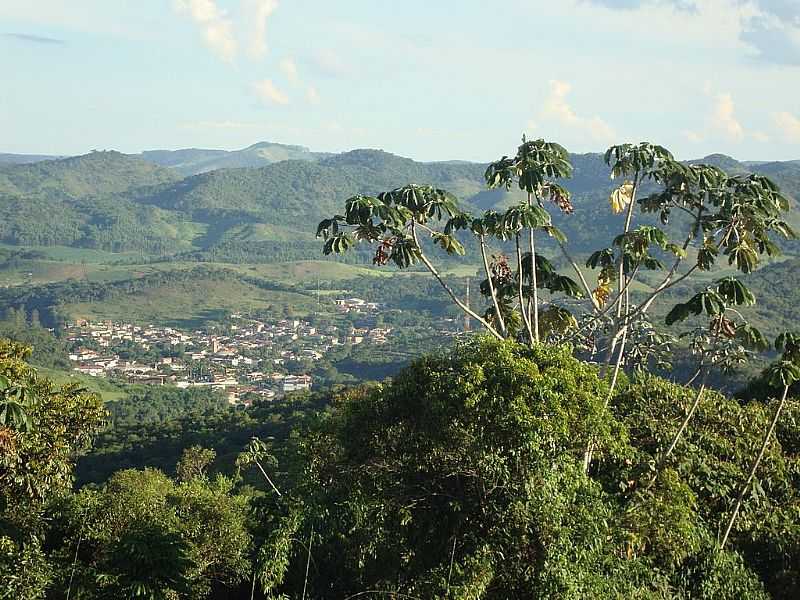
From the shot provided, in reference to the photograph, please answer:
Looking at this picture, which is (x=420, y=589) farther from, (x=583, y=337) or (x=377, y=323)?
(x=377, y=323)

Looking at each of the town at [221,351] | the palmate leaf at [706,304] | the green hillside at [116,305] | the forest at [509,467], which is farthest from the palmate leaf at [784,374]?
the green hillside at [116,305]

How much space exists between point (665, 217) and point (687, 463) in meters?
5.07

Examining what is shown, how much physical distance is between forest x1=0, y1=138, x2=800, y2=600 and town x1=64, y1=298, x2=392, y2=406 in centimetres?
9573

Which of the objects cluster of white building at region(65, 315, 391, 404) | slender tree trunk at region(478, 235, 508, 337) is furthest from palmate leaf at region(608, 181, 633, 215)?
cluster of white building at region(65, 315, 391, 404)

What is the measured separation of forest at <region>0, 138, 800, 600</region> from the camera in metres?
10.1

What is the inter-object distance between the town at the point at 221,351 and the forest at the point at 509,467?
95.7 meters

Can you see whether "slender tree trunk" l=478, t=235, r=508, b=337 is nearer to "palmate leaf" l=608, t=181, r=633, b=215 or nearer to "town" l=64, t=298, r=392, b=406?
"palmate leaf" l=608, t=181, r=633, b=215

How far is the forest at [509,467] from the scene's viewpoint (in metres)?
10.1

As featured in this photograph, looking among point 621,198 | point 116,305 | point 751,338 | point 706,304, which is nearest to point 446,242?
point 621,198

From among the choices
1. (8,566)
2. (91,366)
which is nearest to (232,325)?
(91,366)

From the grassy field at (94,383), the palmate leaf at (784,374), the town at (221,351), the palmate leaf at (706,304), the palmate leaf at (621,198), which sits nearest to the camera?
the palmate leaf at (706,304)

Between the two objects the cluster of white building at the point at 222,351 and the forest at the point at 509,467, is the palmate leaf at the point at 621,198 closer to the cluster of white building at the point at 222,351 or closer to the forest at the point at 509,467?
the forest at the point at 509,467

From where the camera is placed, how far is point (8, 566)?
13250 millimetres

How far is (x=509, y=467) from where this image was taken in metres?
10.1
